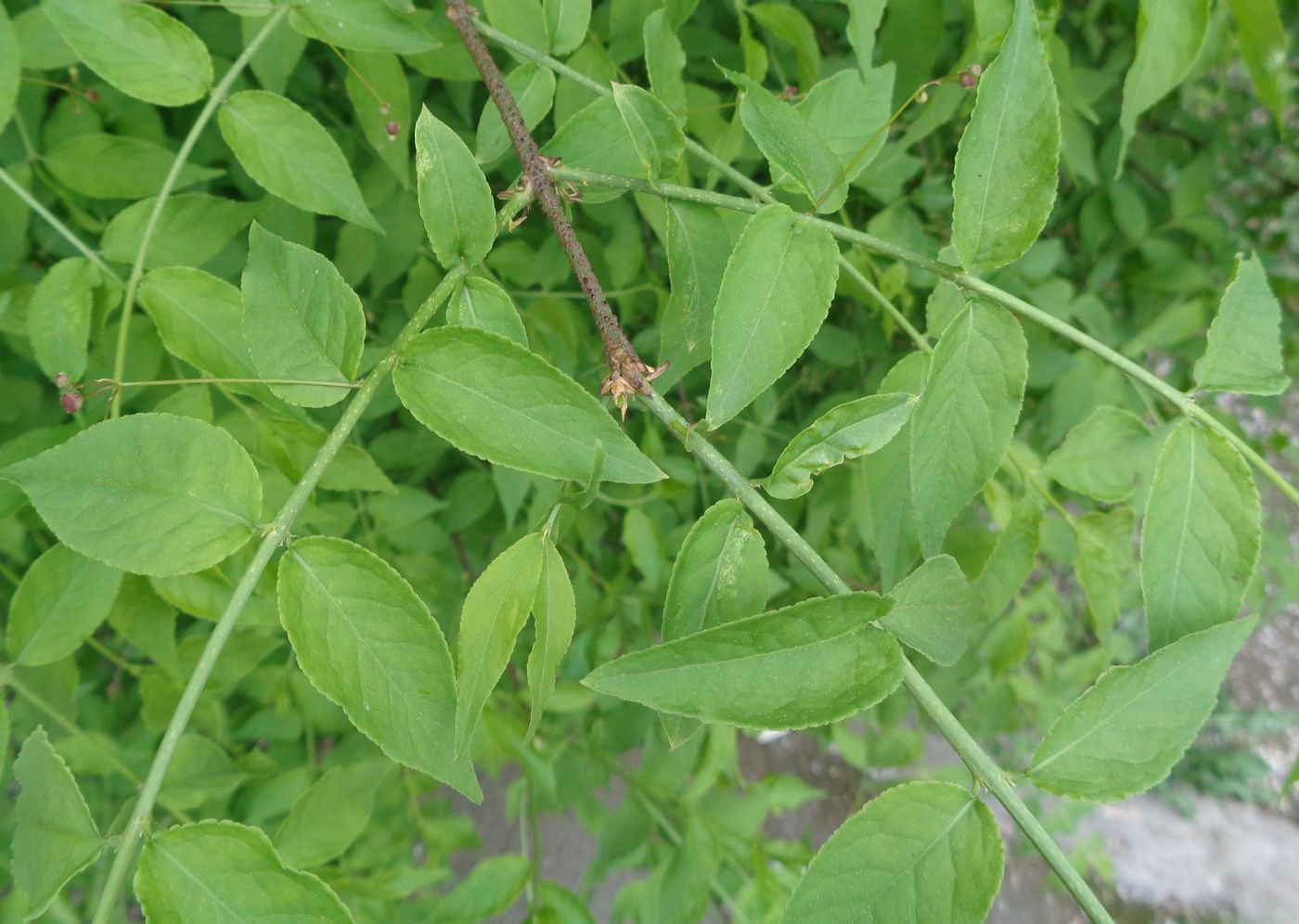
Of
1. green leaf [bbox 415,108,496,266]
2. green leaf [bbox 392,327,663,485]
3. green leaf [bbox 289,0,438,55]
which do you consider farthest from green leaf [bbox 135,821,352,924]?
green leaf [bbox 289,0,438,55]

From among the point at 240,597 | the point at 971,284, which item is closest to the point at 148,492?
the point at 240,597

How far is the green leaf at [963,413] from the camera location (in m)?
0.54

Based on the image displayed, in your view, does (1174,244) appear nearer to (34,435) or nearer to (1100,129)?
(1100,129)

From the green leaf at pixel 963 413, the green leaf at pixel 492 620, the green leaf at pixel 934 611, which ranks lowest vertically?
the green leaf at pixel 934 611

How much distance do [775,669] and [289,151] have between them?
1.80ft

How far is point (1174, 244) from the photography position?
1301 mm

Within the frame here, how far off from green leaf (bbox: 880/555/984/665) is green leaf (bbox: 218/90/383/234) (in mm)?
481

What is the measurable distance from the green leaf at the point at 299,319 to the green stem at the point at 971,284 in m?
0.18

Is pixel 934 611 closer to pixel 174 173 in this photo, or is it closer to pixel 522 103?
pixel 522 103

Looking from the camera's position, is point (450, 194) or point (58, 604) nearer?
point (450, 194)

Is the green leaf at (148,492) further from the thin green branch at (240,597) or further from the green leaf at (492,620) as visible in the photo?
the green leaf at (492,620)

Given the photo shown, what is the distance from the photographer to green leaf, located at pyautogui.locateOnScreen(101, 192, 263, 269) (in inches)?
30.0

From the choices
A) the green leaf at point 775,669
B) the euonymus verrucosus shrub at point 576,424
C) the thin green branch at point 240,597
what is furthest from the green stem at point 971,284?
the green leaf at point 775,669

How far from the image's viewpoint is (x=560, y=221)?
60 cm
